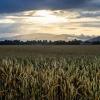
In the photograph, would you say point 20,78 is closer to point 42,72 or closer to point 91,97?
point 42,72

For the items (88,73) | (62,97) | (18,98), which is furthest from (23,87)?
(88,73)

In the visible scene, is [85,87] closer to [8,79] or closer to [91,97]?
[91,97]

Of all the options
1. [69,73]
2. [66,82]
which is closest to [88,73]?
[69,73]

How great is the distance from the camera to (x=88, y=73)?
38.7 ft

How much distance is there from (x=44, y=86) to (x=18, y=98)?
2.42ft

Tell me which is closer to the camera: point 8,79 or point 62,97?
point 62,97

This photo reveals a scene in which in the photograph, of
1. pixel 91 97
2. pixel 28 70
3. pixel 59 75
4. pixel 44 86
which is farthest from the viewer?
pixel 28 70

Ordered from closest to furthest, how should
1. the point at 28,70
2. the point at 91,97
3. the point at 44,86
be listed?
the point at 91,97 < the point at 44,86 < the point at 28,70

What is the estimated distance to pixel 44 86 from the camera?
1051 centimetres

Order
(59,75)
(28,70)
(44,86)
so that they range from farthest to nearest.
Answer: (28,70)
(59,75)
(44,86)

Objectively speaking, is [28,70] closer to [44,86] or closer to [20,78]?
[20,78]

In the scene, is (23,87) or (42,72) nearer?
(23,87)

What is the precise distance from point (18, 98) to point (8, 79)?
0.96 metres

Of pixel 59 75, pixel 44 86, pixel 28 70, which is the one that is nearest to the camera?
pixel 44 86
